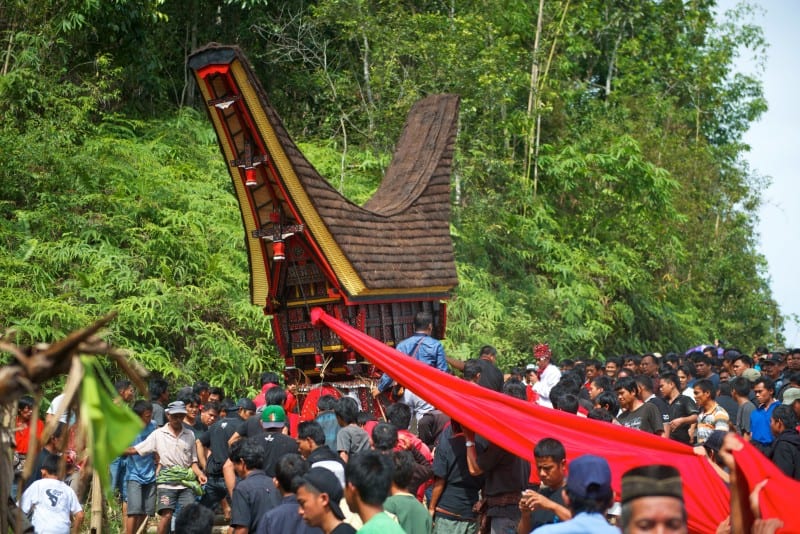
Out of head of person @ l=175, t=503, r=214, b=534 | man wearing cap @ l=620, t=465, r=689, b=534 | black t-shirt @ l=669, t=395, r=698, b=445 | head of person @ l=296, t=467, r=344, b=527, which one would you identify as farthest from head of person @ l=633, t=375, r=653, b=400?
man wearing cap @ l=620, t=465, r=689, b=534

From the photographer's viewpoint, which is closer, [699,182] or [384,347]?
[384,347]

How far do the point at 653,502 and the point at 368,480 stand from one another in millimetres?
1753

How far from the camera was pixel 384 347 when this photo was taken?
850 cm

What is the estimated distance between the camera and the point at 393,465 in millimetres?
5613

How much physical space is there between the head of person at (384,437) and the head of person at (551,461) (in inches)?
63.2

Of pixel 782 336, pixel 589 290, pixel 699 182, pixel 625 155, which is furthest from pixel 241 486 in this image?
pixel 782 336

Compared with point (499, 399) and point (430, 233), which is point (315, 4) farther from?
point (499, 399)

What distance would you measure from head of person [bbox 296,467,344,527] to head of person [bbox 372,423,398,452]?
5.58 ft

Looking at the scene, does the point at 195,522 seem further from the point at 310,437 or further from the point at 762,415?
the point at 762,415

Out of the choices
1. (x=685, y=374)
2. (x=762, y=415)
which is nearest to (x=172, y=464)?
(x=762, y=415)

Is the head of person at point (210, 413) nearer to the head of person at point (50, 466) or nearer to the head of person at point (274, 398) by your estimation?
the head of person at point (274, 398)

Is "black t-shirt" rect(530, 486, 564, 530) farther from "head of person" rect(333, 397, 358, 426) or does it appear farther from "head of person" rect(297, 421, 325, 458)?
"head of person" rect(333, 397, 358, 426)

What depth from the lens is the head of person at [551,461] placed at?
19.0 ft

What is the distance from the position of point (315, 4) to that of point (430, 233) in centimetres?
952
